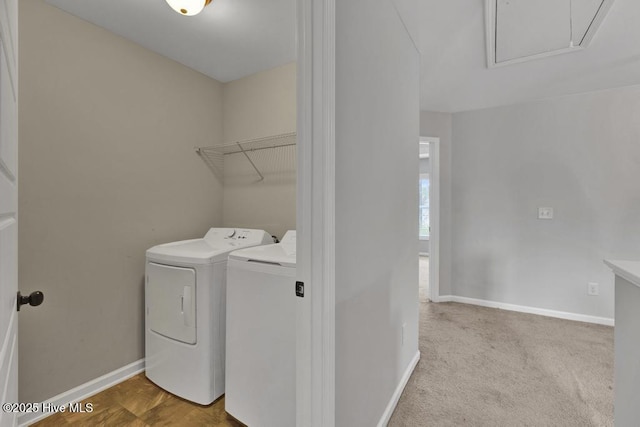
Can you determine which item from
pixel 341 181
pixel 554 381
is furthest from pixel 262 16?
pixel 554 381

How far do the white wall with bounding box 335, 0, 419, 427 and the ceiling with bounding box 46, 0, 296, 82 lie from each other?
0.71m

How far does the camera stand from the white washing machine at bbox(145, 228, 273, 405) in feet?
5.50

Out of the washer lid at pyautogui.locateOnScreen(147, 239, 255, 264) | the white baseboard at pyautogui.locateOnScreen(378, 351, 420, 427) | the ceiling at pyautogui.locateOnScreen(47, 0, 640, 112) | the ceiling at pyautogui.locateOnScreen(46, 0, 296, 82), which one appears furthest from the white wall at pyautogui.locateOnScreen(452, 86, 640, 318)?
the washer lid at pyautogui.locateOnScreen(147, 239, 255, 264)

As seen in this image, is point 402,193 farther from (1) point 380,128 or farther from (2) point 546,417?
(2) point 546,417

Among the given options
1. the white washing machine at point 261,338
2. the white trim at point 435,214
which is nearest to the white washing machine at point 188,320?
the white washing machine at point 261,338

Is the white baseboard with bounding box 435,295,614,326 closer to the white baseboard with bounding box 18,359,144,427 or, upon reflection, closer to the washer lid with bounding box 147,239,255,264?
the washer lid with bounding box 147,239,255,264

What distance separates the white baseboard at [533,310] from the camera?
2.84 metres

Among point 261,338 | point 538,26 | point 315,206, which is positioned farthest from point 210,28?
point 538,26

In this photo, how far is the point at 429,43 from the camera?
2.05 m

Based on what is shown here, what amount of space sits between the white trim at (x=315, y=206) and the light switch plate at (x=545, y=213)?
3049mm

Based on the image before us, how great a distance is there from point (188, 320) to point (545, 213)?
3446 mm

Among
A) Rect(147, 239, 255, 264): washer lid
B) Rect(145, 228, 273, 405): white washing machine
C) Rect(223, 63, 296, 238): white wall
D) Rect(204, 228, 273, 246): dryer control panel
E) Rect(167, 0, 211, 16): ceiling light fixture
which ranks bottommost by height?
Rect(145, 228, 273, 405): white washing machine

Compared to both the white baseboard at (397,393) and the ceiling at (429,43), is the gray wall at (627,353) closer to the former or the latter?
the white baseboard at (397,393)

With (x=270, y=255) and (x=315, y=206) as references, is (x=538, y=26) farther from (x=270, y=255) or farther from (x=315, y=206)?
(x=270, y=255)
